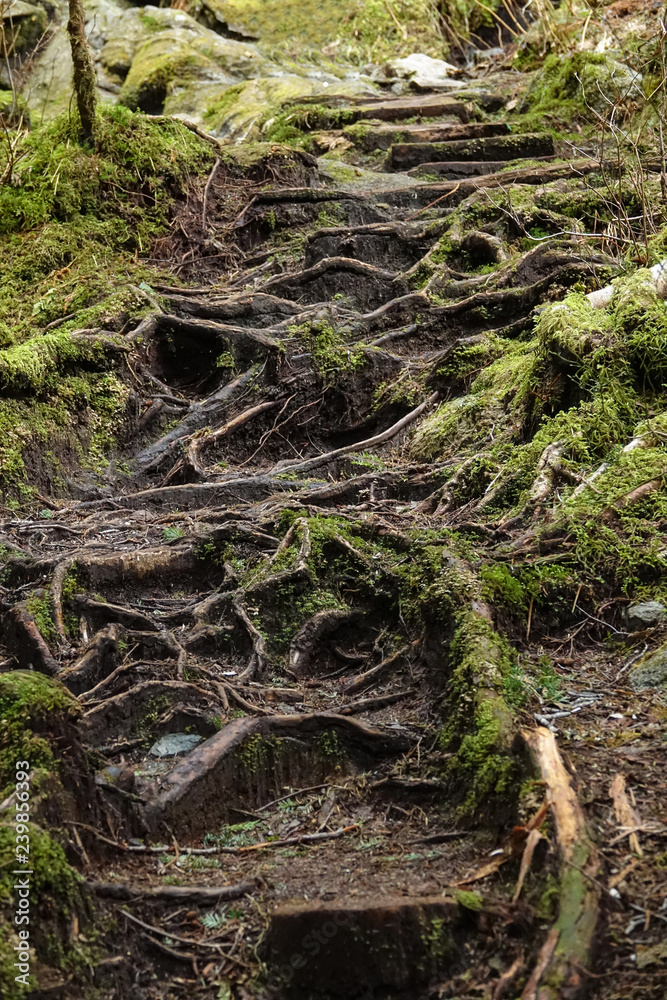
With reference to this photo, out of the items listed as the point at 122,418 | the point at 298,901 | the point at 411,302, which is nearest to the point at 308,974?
the point at 298,901

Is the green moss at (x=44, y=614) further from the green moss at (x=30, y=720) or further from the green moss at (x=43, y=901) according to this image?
the green moss at (x=43, y=901)

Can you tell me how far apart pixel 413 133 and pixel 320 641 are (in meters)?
8.78

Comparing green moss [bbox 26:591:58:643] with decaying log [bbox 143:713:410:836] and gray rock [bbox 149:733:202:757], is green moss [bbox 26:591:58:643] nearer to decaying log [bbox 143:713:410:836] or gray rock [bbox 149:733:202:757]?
gray rock [bbox 149:733:202:757]

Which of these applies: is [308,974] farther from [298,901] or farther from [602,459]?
[602,459]

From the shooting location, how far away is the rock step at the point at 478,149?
11.1m

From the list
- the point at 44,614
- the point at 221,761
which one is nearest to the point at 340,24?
the point at 44,614

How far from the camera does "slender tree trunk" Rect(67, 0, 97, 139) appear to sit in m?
8.91

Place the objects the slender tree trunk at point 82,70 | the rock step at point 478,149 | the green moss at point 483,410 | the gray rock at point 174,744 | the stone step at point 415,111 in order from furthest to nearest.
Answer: the stone step at point 415,111 → the rock step at point 478,149 → the slender tree trunk at point 82,70 → the green moss at point 483,410 → the gray rock at point 174,744

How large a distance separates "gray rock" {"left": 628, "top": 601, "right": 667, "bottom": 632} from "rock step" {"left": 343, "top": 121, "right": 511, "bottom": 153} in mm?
8666

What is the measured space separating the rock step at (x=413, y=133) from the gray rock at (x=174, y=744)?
30.3 feet

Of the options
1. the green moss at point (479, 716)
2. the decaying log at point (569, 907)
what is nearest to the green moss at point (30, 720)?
the green moss at point (479, 716)

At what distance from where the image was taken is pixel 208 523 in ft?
19.8

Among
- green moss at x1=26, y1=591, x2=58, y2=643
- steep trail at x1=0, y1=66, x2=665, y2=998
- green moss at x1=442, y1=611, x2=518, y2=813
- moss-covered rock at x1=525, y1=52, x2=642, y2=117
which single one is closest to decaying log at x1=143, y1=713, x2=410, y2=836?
steep trail at x1=0, y1=66, x2=665, y2=998

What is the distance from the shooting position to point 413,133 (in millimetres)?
11711
